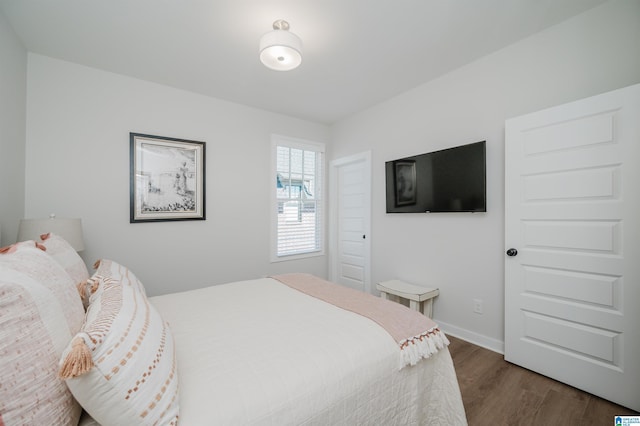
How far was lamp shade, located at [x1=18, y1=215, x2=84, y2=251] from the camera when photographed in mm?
1831

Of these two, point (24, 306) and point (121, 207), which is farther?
point (121, 207)

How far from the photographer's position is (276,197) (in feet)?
12.2

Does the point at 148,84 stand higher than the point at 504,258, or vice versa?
the point at 148,84

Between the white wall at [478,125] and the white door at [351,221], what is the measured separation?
0.16m

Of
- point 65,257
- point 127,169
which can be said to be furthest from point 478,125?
point 127,169

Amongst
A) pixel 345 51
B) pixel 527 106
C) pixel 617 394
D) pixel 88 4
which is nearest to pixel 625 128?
pixel 527 106

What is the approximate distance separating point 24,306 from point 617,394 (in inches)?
120

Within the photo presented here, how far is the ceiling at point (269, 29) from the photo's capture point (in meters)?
1.84

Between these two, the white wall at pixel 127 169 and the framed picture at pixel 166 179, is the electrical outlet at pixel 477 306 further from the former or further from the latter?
the framed picture at pixel 166 179

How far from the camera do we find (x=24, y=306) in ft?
2.21

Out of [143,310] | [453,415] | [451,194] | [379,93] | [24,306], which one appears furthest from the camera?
[379,93]

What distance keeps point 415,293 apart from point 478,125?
1.75 metres

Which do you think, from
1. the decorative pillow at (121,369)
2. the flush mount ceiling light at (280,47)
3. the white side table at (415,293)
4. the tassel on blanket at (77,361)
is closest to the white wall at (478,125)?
the white side table at (415,293)

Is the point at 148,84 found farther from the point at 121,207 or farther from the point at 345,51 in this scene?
the point at 345,51
